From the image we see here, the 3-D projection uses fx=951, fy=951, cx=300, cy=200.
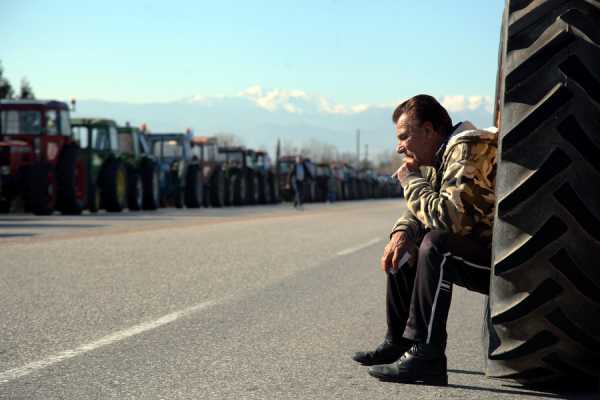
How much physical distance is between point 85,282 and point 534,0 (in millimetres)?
5235

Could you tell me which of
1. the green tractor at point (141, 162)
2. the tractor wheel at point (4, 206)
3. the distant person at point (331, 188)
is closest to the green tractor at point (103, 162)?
A: the green tractor at point (141, 162)

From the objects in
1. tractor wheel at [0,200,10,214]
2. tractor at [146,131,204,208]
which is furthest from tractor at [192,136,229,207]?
tractor wheel at [0,200,10,214]

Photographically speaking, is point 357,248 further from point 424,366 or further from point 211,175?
point 211,175

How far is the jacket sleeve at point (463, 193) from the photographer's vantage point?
3867mm

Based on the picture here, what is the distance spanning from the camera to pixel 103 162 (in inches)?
877

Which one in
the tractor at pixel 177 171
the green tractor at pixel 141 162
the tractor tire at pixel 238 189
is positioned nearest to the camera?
the green tractor at pixel 141 162

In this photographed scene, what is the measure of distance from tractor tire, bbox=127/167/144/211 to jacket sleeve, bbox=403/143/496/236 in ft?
66.2

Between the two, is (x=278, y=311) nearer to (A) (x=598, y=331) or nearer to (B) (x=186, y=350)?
(B) (x=186, y=350)

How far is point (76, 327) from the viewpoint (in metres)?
5.57

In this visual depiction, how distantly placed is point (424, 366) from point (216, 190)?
27262 millimetres

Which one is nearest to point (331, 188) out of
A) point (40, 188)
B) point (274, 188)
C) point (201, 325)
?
point (274, 188)

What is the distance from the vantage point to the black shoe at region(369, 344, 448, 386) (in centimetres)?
398

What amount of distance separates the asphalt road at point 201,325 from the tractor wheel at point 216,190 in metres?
19.1

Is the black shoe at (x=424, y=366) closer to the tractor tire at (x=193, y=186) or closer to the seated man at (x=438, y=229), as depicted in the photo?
the seated man at (x=438, y=229)
